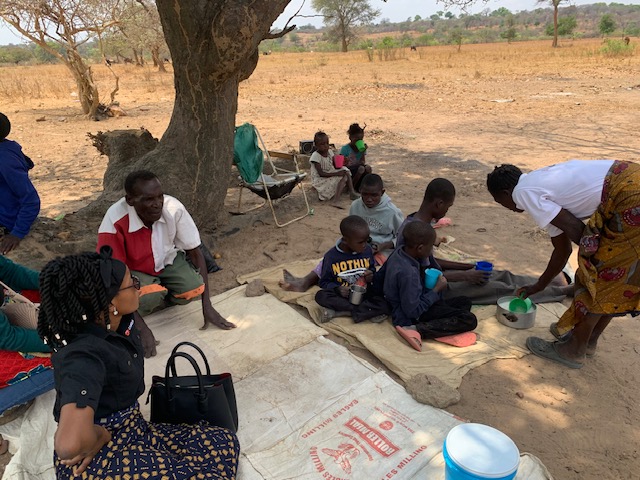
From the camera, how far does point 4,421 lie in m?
2.55

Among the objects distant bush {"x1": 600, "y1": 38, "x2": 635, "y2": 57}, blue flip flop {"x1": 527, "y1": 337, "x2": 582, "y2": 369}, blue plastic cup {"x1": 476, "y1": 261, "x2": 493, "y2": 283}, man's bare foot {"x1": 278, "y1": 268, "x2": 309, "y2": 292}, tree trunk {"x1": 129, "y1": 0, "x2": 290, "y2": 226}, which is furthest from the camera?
distant bush {"x1": 600, "y1": 38, "x2": 635, "y2": 57}

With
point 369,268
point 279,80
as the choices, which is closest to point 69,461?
point 369,268

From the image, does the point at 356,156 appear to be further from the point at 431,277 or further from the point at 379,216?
the point at 431,277

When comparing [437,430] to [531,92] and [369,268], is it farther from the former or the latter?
[531,92]

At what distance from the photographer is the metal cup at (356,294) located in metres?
3.38

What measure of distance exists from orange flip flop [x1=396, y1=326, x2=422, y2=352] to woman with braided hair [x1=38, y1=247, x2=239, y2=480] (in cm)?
150

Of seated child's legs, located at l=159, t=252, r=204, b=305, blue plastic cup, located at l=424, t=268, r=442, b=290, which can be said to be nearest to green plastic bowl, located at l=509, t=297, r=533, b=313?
blue plastic cup, located at l=424, t=268, r=442, b=290

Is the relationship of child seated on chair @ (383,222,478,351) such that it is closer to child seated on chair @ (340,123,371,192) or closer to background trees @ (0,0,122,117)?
child seated on chair @ (340,123,371,192)

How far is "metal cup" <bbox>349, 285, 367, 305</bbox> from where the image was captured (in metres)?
3.38

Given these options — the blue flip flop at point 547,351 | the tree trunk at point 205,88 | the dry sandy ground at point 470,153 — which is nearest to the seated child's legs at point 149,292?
the dry sandy ground at point 470,153

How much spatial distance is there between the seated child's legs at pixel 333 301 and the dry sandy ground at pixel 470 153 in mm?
993

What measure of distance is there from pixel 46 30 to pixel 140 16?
22.6ft

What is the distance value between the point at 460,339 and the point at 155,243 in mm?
2259

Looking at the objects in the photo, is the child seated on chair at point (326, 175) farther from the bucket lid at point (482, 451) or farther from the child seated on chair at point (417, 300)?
the bucket lid at point (482, 451)
